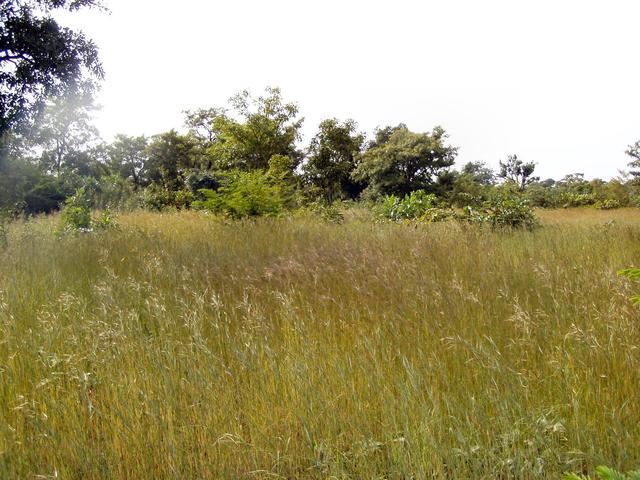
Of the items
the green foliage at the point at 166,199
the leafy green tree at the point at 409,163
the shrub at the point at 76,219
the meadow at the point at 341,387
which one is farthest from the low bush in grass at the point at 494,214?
the green foliage at the point at 166,199

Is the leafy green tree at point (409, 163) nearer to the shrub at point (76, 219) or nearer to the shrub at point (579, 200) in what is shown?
the shrub at point (579, 200)

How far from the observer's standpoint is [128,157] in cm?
3766

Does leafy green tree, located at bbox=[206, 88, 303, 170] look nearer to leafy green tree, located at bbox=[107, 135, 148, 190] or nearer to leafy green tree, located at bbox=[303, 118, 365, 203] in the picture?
leafy green tree, located at bbox=[303, 118, 365, 203]

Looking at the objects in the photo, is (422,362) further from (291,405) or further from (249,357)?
(249,357)

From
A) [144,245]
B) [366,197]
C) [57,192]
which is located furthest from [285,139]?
[144,245]

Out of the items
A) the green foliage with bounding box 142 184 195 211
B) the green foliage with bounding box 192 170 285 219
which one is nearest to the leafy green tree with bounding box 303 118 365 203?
the green foliage with bounding box 142 184 195 211

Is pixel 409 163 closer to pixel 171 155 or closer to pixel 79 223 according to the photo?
pixel 79 223

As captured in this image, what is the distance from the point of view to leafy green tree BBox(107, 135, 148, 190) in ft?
122

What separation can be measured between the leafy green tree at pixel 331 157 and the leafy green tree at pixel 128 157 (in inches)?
820

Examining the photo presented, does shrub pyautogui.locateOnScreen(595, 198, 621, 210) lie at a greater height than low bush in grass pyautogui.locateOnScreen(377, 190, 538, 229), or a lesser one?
greater

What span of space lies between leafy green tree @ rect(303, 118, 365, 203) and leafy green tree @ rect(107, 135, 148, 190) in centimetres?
2082

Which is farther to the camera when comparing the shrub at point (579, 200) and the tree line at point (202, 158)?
the shrub at point (579, 200)

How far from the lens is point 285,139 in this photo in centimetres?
1920

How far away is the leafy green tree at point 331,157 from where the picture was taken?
2395cm
